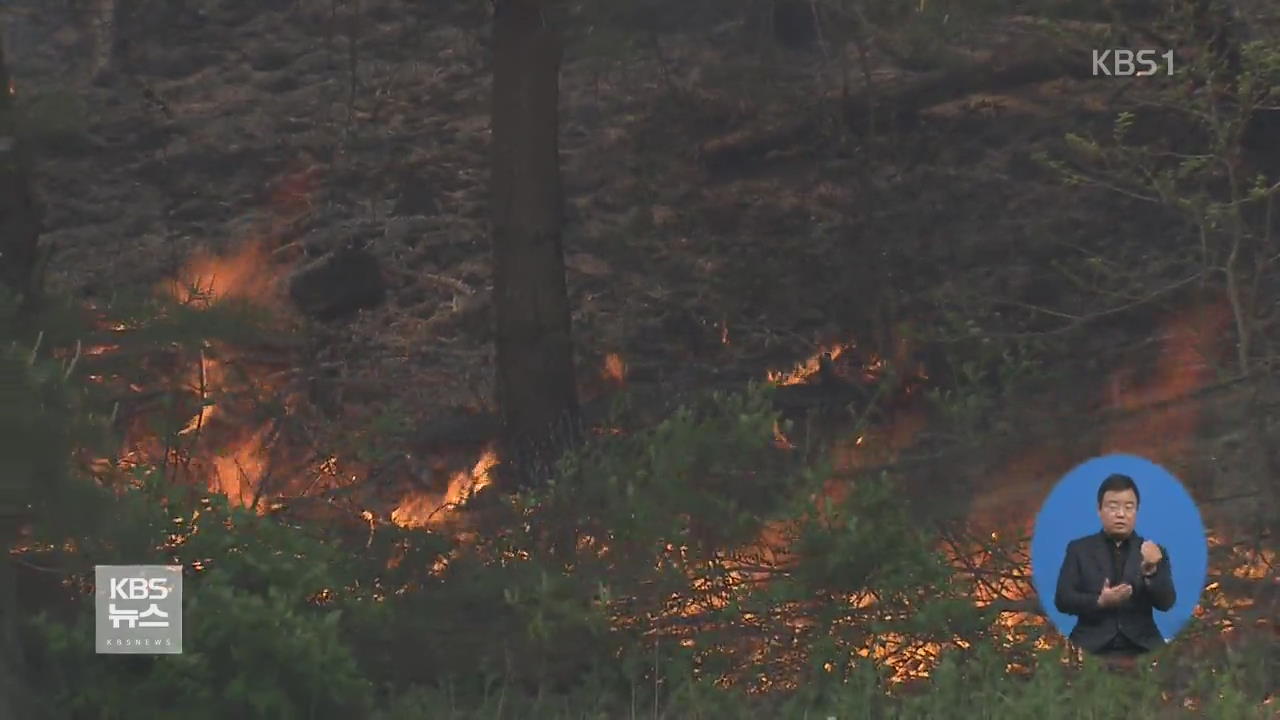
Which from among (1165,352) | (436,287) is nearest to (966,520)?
(1165,352)

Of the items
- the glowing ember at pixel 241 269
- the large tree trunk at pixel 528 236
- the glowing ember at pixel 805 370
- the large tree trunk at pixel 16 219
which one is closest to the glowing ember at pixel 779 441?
the large tree trunk at pixel 528 236

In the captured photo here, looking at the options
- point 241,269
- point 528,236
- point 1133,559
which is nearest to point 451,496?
point 528,236

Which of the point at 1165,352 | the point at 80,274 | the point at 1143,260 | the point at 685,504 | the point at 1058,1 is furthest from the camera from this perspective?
the point at 80,274

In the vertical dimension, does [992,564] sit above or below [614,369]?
below

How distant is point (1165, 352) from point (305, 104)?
10214 mm

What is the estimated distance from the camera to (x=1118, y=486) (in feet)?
23.0

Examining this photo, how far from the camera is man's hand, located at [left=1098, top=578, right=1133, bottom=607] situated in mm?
6918

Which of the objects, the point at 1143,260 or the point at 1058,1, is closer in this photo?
the point at 1058,1

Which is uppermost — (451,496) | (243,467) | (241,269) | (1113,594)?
(241,269)

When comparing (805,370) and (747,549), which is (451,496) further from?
(747,549)

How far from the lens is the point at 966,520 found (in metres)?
8.13

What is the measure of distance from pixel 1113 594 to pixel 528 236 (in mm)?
4808

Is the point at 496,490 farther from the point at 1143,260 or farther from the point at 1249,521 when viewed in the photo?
the point at 1143,260

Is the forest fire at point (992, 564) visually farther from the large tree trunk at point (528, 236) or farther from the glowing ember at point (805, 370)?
the glowing ember at point (805, 370)
